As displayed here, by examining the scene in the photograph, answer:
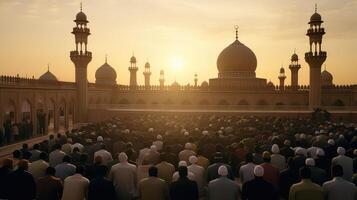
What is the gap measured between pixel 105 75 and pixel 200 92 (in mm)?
17316

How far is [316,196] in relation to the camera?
6.66 metres

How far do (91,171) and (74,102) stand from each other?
29.7m

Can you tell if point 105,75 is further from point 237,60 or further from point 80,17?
point 80,17

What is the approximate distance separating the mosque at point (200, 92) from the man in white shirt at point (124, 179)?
68.2ft

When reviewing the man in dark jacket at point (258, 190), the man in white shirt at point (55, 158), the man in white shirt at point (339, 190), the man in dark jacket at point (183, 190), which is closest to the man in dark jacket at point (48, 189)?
the man in dark jacket at point (183, 190)

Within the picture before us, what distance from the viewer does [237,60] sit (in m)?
48.1

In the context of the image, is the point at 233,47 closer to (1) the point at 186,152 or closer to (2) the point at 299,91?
(2) the point at 299,91

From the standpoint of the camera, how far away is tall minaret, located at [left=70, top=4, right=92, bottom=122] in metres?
36.1

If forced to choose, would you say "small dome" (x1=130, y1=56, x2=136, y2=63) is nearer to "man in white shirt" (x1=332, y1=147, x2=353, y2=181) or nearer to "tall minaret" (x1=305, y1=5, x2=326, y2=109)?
"tall minaret" (x1=305, y1=5, x2=326, y2=109)

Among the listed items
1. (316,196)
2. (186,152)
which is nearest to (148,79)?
(186,152)

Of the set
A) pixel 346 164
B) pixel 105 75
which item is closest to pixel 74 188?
pixel 346 164

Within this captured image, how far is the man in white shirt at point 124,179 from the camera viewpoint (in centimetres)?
820

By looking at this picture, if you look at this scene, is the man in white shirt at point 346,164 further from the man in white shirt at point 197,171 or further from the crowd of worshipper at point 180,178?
the man in white shirt at point 197,171

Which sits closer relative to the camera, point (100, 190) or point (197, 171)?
point (100, 190)
